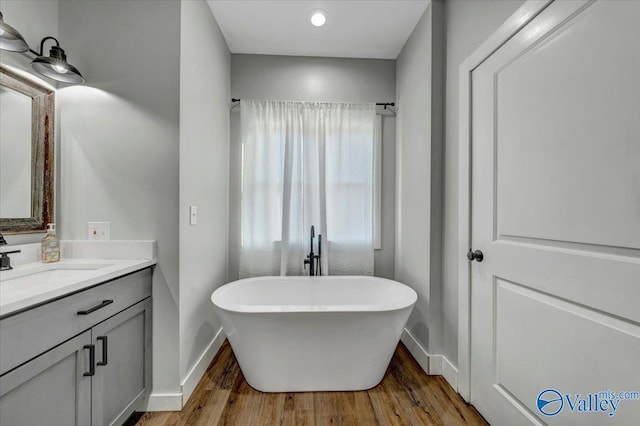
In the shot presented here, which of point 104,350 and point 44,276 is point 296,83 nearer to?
point 44,276

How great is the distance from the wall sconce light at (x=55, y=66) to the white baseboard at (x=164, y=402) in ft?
5.91

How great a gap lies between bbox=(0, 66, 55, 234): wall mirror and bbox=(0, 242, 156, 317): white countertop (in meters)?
0.24

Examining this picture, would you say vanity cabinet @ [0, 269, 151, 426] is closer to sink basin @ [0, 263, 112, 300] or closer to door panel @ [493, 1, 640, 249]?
sink basin @ [0, 263, 112, 300]

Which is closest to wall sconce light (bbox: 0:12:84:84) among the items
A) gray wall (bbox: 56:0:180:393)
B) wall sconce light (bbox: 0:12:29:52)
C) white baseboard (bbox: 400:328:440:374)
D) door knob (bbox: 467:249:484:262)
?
wall sconce light (bbox: 0:12:29:52)

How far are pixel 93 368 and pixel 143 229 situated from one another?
716mm

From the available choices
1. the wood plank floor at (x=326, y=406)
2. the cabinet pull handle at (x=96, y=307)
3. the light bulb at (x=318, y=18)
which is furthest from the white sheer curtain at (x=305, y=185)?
the cabinet pull handle at (x=96, y=307)

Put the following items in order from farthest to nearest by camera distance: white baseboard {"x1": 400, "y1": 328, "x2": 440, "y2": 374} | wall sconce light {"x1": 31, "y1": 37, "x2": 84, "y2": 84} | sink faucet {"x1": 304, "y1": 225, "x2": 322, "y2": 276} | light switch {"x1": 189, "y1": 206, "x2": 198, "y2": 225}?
1. sink faucet {"x1": 304, "y1": 225, "x2": 322, "y2": 276}
2. white baseboard {"x1": 400, "y1": 328, "x2": 440, "y2": 374}
3. light switch {"x1": 189, "y1": 206, "x2": 198, "y2": 225}
4. wall sconce light {"x1": 31, "y1": 37, "x2": 84, "y2": 84}

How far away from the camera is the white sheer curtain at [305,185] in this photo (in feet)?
8.79

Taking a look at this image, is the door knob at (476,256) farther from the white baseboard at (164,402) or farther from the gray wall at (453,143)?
the white baseboard at (164,402)

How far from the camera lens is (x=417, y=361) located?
86.6 inches

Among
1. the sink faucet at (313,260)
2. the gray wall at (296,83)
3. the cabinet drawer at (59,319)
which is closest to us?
the cabinet drawer at (59,319)

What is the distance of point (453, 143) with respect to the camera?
1920 millimetres

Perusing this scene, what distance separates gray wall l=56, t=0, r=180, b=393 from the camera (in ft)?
5.31

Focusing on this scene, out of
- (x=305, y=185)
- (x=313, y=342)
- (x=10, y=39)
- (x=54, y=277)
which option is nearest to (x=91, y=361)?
(x=54, y=277)
